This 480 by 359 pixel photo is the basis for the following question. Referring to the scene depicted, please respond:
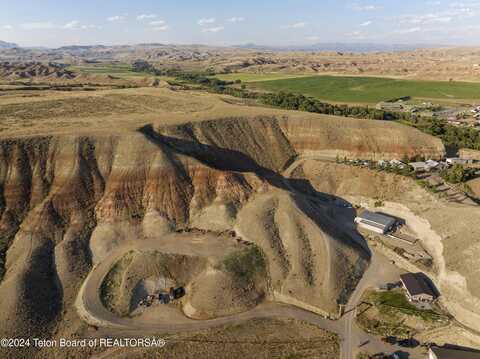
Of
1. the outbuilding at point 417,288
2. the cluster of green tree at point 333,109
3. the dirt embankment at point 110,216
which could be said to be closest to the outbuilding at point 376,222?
the dirt embankment at point 110,216

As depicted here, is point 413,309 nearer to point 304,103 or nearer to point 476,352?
point 476,352

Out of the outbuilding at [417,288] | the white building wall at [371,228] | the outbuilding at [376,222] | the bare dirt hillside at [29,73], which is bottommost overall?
the outbuilding at [417,288]

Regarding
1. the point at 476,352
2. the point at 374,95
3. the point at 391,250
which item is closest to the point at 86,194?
the point at 391,250

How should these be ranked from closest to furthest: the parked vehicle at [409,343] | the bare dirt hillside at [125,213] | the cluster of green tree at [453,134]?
the parked vehicle at [409,343] → the bare dirt hillside at [125,213] → the cluster of green tree at [453,134]

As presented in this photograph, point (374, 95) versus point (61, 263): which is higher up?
point (374, 95)

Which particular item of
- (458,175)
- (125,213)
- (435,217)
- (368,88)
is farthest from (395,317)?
(368,88)

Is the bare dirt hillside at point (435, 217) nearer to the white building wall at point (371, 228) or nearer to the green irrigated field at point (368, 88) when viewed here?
the white building wall at point (371, 228)

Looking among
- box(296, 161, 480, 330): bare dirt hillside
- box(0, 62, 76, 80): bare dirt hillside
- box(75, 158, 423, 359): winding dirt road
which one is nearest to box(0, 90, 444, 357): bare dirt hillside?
box(75, 158, 423, 359): winding dirt road
